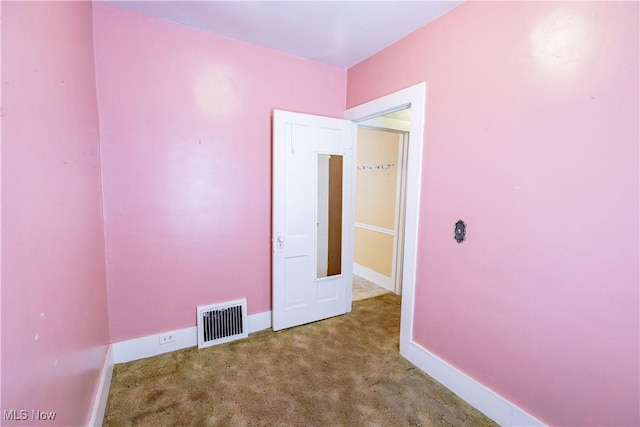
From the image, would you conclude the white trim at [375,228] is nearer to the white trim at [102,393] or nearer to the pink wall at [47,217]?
the white trim at [102,393]

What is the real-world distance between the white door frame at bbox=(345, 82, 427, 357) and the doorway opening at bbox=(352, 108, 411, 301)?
0.94 m

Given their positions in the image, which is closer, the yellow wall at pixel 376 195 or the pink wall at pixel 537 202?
the pink wall at pixel 537 202

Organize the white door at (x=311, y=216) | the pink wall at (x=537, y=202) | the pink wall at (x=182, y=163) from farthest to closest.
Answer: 1. the white door at (x=311, y=216)
2. the pink wall at (x=182, y=163)
3. the pink wall at (x=537, y=202)

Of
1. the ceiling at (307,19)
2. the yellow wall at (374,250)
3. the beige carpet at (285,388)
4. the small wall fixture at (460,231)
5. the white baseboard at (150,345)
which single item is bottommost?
the beige carpet at (285,388)

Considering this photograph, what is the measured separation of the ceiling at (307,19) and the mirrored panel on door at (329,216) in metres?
0.98

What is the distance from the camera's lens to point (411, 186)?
2.18 meters

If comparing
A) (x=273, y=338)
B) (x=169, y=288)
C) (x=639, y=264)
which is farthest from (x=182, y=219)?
(x=639, y=264)

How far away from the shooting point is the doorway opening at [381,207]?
145 inches

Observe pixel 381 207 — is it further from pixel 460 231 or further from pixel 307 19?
pixel 307 19

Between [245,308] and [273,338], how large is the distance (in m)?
0.37

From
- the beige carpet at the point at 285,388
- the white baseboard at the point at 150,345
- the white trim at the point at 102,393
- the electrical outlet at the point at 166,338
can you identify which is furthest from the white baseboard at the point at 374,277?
the white trim at the point at 102,393

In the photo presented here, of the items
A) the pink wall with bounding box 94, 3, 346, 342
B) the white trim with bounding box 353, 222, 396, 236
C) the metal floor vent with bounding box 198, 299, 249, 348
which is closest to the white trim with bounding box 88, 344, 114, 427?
the pink wall with bounding box 94, 3, 346, 342

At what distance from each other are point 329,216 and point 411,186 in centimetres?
98

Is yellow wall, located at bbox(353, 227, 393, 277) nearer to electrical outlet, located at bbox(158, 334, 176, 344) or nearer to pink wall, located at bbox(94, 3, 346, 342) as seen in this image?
pink wall, located at bbox(94, 3, 346, 342)
